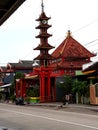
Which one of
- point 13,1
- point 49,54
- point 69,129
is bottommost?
point 69,129

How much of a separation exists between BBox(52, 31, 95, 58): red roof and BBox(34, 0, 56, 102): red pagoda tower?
6.48 ft

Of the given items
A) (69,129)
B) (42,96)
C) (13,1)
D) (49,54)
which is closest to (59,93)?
(42,96)

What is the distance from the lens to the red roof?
66562 millimetres

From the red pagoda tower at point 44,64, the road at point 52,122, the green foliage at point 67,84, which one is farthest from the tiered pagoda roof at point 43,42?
the road at point 52,122

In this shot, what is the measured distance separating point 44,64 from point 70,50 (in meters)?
5.08

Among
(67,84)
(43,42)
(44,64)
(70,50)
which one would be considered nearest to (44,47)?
(43,42)

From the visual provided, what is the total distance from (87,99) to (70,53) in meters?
21.9

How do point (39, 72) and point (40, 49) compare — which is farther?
point (40, 49)

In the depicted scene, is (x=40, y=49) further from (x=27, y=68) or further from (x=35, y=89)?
(x=27, y=68)

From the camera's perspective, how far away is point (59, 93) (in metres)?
60.1

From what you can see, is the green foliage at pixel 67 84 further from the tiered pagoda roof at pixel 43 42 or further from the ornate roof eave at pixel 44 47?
the ornate roof eave at pixel 44 47

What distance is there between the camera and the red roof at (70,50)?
218 ft

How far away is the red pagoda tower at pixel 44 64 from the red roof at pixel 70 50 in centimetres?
198

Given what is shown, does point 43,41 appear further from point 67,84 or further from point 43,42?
point 67,84
